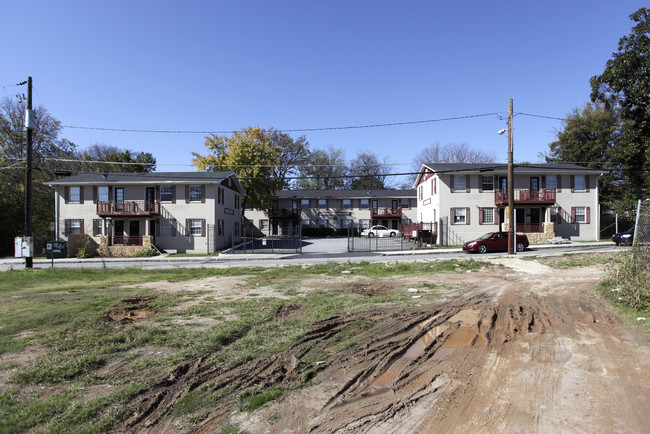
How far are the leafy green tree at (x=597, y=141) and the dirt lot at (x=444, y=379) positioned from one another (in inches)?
1640

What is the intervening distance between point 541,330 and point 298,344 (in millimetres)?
4491

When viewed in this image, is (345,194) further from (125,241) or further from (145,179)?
(125,241)

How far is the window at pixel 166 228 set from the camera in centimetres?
3241

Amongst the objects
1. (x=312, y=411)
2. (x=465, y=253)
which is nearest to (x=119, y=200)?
(x=465, y=253)

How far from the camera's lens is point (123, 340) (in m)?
6.18

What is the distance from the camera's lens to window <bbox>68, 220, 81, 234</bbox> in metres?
32.8

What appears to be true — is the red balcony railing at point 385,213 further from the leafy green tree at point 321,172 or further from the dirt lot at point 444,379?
the dirt lot at point 444,379

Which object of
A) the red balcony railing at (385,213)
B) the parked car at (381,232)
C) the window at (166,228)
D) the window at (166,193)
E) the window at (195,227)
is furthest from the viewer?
the red balcony railing at (385,213)

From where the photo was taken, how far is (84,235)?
31.9 meters

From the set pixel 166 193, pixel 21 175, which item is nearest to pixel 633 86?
pixel 166 193

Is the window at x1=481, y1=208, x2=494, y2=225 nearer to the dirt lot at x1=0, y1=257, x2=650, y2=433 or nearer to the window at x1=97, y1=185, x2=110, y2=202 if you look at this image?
the dirt lot at x1=0, y1=257, x2=650, y2=433

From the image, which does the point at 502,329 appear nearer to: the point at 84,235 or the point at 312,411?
the point at 312,411

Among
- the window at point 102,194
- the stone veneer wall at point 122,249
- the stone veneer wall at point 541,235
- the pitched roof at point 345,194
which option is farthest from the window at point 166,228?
the stone veneer wall at point 541,235

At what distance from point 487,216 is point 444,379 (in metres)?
31.7
